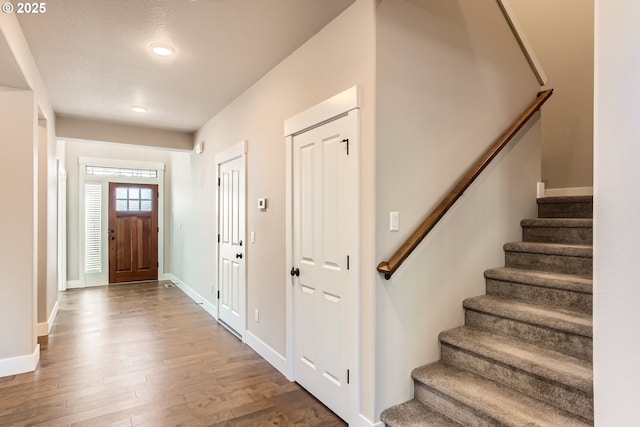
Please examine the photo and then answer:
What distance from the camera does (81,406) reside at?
2.53 metres

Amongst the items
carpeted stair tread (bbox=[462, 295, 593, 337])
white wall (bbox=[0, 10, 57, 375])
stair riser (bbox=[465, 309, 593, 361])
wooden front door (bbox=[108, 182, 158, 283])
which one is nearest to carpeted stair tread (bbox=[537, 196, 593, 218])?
carpeted stair tread (bbox=[462, 295, 593, 337])

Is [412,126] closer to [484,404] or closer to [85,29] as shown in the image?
[484,404]

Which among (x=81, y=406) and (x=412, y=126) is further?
(x=81, y=406)

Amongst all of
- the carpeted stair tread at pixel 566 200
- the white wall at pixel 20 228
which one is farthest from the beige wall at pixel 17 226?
the carpeted stair tread at pixel 566 200

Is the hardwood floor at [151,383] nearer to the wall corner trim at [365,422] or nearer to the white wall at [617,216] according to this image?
the wall corner trim at [365,422]

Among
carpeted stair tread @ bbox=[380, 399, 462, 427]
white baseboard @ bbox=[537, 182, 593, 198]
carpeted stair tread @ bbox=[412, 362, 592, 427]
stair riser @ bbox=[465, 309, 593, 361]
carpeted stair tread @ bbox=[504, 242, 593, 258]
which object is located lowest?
carpeted stair tread @ bbox=[380, 399, 462, 427]

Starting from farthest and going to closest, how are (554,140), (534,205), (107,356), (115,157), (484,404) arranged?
(115,157) < (554,140) < (107,356) < (534,205) < (484,404)

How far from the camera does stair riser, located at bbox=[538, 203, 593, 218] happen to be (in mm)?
2996

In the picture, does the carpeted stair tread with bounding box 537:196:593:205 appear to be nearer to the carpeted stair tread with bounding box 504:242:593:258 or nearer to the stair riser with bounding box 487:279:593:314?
the carpeted stair tread with bounding box 504:242:593:258

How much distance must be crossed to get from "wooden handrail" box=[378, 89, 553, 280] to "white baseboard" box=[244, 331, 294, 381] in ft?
4.86

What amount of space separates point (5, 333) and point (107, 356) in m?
0.84

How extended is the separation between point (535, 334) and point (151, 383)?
9.46 ft

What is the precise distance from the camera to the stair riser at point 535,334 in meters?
1.96

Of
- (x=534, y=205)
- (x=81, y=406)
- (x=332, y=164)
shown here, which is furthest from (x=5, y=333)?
(x=534, y=205)
